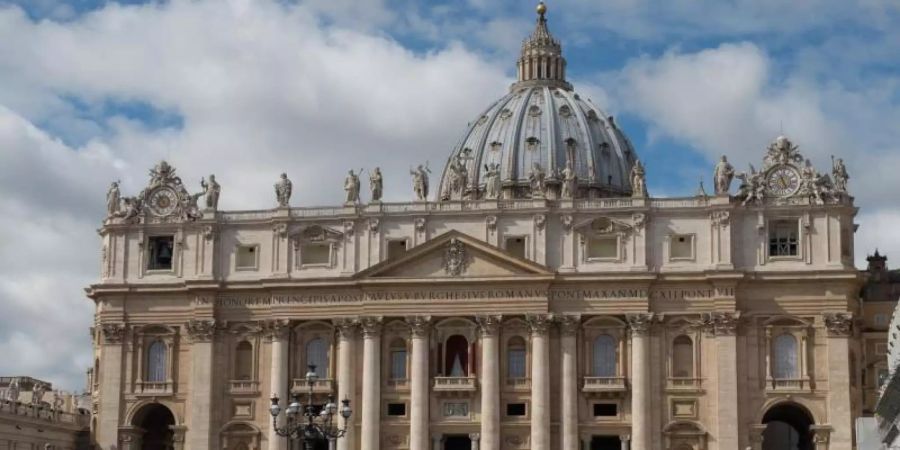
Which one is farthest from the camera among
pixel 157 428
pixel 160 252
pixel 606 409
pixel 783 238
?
pixel 157 428

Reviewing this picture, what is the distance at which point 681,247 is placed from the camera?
296ft

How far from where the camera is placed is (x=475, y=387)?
294ft

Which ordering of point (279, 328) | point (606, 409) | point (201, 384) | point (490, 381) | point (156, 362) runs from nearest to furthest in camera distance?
point (606, 409) → point (490, 381) → point (279, 328) → point (201, 384) → point (156, 362)

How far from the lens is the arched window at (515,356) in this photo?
90562 millimetres

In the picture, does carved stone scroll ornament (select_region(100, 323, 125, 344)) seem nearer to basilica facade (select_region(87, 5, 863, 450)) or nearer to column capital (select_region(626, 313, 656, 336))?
basilica facade (select_region(87, 5, 863, 450))

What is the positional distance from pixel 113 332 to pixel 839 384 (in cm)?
4051

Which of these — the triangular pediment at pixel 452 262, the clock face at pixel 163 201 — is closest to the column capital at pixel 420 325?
the triangular pediment at pixel 452 262

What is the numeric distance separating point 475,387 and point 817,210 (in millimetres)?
20652

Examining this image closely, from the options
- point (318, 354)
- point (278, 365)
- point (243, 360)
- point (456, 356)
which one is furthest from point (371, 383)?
point (243, 360)

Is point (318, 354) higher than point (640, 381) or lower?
higher

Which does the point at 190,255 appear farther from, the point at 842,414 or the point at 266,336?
the point at 842,414

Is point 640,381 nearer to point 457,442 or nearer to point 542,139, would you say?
point 457,442

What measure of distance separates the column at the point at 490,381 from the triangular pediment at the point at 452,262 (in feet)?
8.95

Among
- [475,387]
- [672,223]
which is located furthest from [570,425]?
[672,223]
